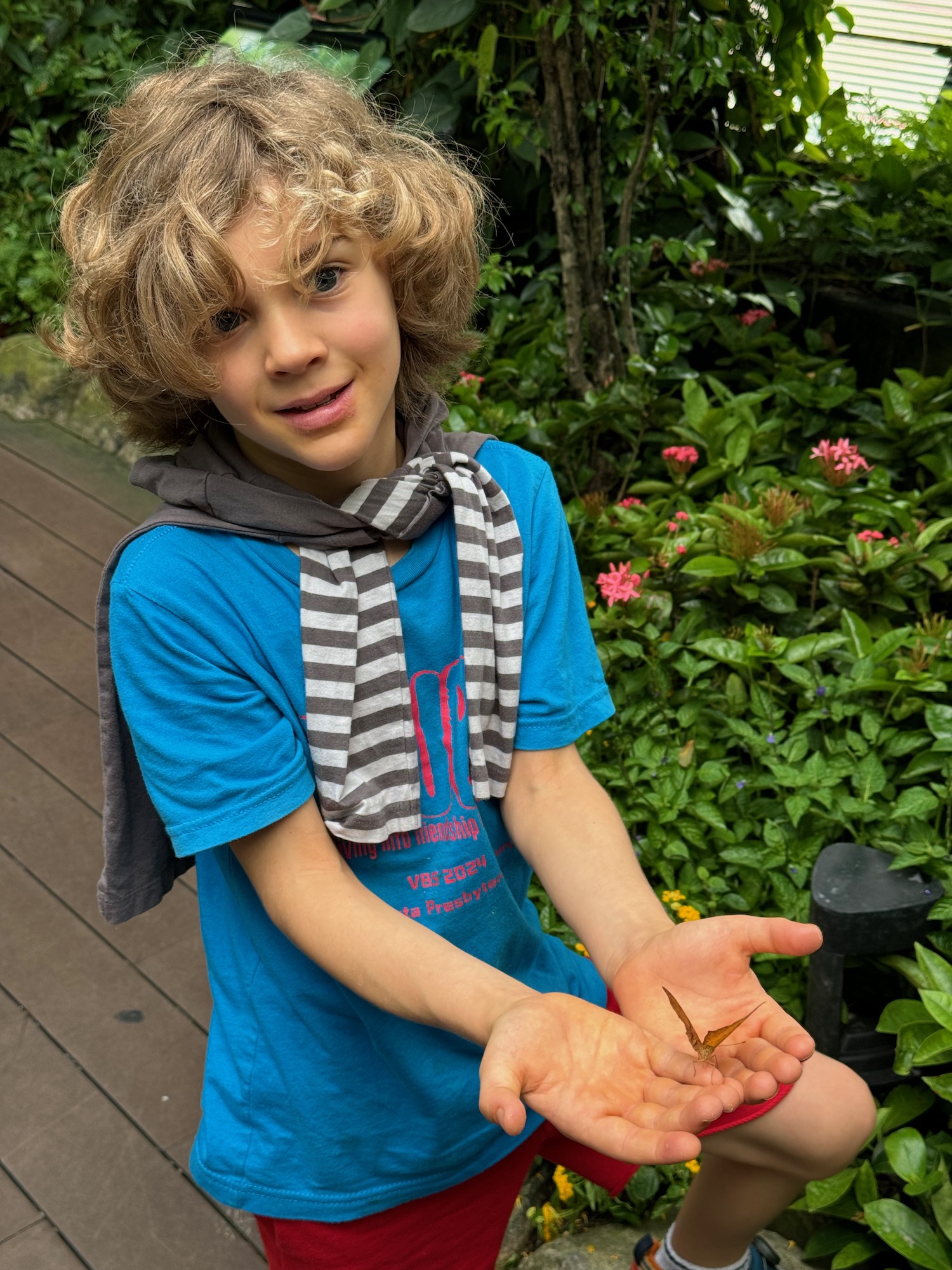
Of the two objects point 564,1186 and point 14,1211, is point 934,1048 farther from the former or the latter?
point 14,1211

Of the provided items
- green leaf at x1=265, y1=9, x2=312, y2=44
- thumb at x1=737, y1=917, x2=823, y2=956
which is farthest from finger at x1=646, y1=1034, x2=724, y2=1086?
green leaf at x1=265, y1=9, x2=312, y2=44

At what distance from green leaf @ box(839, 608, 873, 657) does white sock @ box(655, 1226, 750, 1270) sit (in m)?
1.07

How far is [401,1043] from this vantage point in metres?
1.26

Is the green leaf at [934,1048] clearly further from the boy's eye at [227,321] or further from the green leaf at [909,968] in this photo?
the boy's eye at [227,321]

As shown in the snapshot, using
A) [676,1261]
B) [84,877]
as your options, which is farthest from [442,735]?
[84,877]

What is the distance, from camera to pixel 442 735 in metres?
1.28

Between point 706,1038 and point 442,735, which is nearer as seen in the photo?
point 706,1038

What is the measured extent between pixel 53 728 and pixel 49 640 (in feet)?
1.24

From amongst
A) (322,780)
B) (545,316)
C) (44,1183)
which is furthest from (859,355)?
(44,1183)

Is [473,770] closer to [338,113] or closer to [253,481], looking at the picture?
[253,481]

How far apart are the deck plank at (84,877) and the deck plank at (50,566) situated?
570 millimetres

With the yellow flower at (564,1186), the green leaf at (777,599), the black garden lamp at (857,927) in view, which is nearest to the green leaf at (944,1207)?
the black garden lamp at (857,927)

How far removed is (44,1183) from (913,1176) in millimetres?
1280

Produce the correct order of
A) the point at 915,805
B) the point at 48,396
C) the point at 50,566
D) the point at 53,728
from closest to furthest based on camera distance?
the point at 915,805
the point at 53,728
the point at 50,566
the point at 48,396
